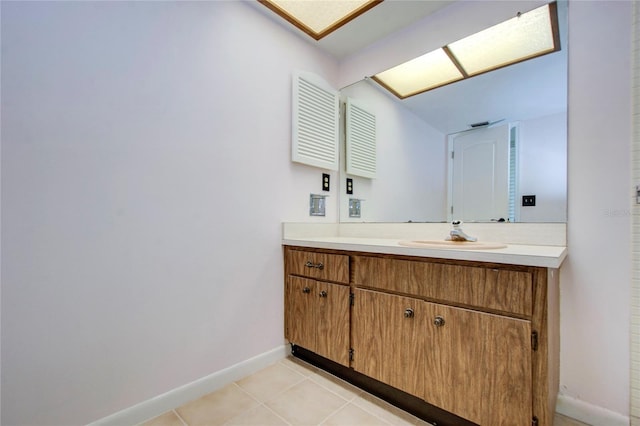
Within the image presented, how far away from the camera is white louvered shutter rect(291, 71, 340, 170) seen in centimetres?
197

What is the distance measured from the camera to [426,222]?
6.15 feet

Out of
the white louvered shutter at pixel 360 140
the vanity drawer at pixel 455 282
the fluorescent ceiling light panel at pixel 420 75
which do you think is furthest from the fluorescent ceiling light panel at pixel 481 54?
the vanity drawer at pixel 455 282

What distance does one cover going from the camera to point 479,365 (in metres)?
1.10

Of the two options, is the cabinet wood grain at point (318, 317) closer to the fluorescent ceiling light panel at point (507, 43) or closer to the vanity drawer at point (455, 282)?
the vanity drawer at point (455, 282)

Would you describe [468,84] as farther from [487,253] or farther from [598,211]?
[487,253]

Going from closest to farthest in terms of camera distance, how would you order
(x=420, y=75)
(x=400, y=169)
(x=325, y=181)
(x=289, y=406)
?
(x=289, y=406)
(x=420, y=75)
(x=400, y=169)
(x=325, y=181)

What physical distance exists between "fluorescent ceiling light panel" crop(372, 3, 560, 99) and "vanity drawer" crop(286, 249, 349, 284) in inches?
51.3

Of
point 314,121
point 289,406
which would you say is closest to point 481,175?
point 314,121

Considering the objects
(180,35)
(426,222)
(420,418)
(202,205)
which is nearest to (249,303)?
(202,205)

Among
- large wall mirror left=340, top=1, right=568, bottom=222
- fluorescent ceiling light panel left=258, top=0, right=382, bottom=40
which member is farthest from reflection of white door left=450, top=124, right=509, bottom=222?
fluorescent ceiling light panel left=258, top=0, right=382, bottom=40

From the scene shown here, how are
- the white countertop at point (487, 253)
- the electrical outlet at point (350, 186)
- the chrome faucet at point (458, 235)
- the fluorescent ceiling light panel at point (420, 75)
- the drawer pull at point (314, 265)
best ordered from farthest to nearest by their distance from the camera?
the electrical outlet at point (350, 186)
the fluorescent ceiling light panel at point (420, 75)
the drawer pull at point (314, 265)
the chrome faucet at point (458, 235)
the white countertop at point (487, 253)

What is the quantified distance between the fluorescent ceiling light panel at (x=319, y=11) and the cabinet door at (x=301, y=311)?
5.65 ft

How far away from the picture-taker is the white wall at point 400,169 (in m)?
1.87

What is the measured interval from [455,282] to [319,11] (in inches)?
70.9
